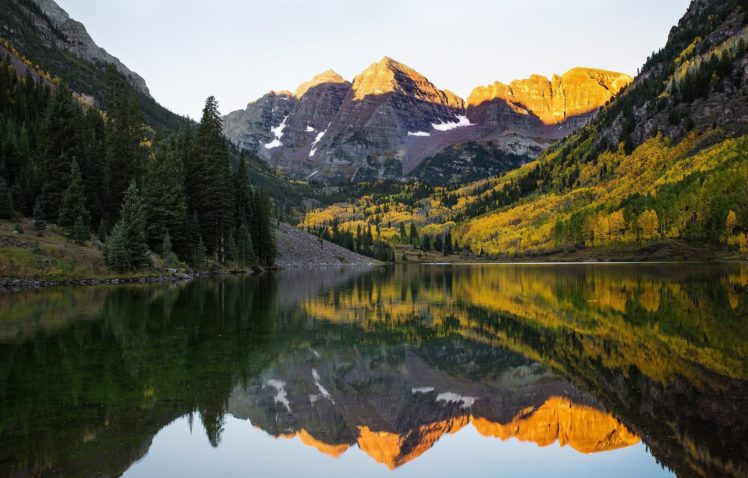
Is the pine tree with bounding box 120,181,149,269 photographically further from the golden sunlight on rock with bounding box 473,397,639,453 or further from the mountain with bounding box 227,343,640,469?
the golden sunlight on rock with bounding box 473,397,639,453

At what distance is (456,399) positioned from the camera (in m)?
17.4

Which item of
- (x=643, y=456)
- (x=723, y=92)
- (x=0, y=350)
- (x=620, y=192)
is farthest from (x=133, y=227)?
(x=723, y=92)

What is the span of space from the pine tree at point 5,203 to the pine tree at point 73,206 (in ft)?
17.9

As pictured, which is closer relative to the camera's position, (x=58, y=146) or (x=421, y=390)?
(x=421, y=390)

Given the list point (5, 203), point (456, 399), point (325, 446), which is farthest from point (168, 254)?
point (325, 446)

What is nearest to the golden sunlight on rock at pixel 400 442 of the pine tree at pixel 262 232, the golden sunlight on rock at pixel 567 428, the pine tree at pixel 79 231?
the golden sunlight on rock at pixel 567 428

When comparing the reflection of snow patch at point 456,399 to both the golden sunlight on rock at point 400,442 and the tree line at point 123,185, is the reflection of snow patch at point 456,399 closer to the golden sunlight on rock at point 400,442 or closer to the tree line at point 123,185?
the golden sunlight on rock at point 400,442

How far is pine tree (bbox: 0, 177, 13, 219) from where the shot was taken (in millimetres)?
65250

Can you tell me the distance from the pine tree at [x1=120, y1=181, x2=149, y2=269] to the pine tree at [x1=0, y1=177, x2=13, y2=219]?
→ 42.5ft

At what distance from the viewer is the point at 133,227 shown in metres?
69.4

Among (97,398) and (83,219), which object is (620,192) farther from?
(97,398)

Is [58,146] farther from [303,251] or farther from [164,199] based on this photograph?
[303,251]

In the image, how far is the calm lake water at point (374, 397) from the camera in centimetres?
1194

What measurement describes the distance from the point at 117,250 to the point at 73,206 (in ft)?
37.1
